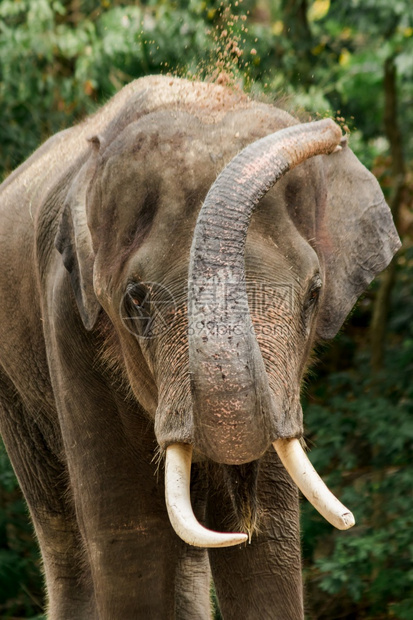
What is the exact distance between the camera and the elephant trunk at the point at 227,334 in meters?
2.40

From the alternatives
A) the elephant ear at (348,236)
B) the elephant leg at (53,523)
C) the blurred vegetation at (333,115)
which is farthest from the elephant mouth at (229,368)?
the blurred vegetation at (333,115)

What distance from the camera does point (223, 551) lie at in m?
3.48

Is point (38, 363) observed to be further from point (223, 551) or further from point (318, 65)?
point (318, 65)

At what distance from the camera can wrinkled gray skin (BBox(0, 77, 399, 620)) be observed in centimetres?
277

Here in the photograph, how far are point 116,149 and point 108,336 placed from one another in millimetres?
523

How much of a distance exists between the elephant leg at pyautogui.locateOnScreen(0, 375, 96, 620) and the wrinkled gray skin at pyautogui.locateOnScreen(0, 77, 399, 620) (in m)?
0.25

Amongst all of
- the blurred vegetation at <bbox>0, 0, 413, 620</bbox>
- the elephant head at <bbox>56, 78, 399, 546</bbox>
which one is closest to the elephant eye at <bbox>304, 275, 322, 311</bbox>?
the elephant head at <bbox>56, 78, 399, 546</bbox>

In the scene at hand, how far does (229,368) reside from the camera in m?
2.39

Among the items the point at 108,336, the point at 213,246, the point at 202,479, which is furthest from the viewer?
the point at 202,479

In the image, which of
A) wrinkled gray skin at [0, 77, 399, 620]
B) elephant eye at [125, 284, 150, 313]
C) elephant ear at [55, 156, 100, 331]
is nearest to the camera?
wrinkled gray skin at [0, 77, 399, 620]

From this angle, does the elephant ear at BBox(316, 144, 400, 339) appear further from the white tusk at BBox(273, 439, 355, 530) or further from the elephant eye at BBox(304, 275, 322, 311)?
the white tusk at BBox(273, 439, 355, 530)

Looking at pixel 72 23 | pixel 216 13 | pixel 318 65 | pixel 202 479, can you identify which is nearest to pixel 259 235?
pixel 202 479

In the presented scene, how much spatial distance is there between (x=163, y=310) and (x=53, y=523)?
1722 mm

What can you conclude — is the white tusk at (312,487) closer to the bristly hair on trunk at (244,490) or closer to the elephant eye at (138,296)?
the bristly hair on trunk at (244,490)
